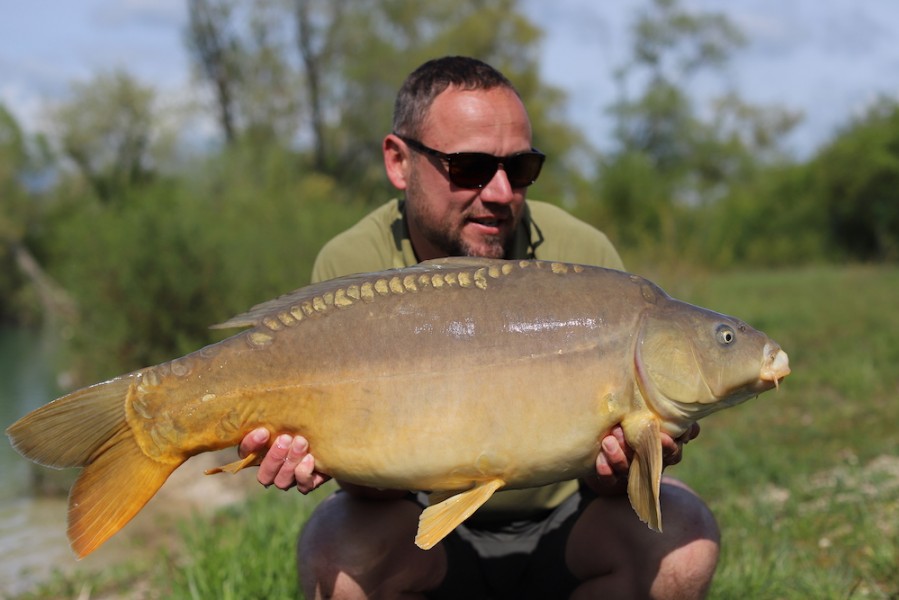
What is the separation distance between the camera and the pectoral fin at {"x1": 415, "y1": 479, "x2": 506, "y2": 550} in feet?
5.95

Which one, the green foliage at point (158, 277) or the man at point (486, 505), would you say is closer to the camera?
the man at point (486, 505)

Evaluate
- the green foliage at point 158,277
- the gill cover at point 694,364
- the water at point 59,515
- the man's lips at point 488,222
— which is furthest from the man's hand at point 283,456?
the green foliage at point 158,277

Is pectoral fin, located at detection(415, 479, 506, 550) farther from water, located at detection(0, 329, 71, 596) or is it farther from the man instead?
water, located at detection(0, 329, 71, 596)

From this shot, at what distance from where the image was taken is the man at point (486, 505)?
222cm

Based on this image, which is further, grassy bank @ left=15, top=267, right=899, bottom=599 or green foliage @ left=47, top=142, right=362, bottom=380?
green foliage @ left=47, top=142, right=362, bottom=380

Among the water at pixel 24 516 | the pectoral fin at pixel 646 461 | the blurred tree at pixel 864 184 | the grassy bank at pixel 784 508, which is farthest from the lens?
the blurred tree at pixel 864 184

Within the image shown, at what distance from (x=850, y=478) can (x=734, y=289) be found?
1305 centimetres

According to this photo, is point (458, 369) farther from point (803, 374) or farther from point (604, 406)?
point (803, 374)

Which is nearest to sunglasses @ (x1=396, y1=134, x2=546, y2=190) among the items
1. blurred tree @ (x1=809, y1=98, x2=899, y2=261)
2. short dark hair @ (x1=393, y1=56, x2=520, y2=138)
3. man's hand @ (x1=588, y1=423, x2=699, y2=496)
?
short dark hair @ (x1=393, y1=56, x2=520, y2=138)

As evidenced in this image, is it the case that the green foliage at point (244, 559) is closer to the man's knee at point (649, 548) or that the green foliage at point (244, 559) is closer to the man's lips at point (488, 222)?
the man's knee at point (649, 548)

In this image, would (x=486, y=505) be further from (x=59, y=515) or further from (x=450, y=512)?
(x=59, y=515)

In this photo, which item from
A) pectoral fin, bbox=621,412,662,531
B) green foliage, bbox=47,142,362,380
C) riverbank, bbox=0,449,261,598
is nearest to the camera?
pectoral fin, bbox=621,412,662,531

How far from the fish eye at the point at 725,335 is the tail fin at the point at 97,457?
1.18m

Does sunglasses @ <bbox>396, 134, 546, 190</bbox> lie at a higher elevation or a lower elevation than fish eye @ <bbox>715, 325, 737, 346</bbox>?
higher
